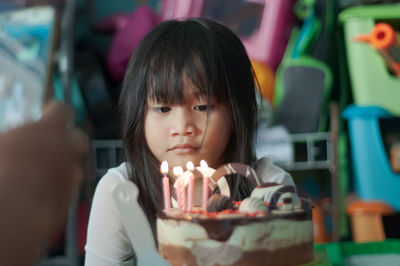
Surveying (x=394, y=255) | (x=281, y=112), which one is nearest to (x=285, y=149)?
(x=281, y=112)

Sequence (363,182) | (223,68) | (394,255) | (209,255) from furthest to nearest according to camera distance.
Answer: (363,182) < (394,255) < (223,68) < (209,255)

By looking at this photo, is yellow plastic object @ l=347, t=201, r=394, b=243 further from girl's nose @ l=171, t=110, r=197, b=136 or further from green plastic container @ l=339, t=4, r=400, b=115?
girl's nose @ l=171, t=110, r=197, b=136

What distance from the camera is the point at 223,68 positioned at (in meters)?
0.80

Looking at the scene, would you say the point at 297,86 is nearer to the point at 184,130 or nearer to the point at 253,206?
the point at 184,130

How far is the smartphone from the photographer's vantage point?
1.66 m

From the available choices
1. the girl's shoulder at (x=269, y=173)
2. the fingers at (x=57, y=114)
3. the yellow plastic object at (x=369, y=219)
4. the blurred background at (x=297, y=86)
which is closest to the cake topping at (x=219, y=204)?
the girl's shoulder at (x=269, y=173)

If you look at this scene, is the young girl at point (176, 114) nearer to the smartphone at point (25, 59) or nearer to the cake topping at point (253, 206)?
the cake topping at point (253, 206)

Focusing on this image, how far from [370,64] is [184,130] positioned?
1021 millimetres

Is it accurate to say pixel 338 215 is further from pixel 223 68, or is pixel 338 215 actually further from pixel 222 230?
pixel 222 230

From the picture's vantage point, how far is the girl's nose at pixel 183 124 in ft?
2.40

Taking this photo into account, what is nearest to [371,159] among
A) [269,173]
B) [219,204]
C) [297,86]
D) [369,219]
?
[369,219]

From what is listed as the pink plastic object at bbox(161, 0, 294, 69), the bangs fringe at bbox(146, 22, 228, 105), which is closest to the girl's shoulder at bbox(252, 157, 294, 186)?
the bangs fringe at bbox(146, 22, 228, 105)

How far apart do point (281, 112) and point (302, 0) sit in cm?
39

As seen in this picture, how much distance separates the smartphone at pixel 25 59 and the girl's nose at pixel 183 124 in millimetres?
962
